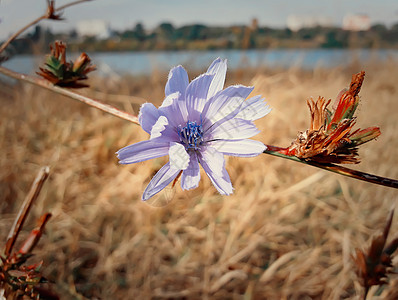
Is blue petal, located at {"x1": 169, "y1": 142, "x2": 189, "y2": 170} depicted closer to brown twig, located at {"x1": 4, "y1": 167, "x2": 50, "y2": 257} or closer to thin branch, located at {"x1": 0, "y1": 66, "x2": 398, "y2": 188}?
thin branch, located at {"x1": 0, "y1": 66, "x2": 398, "y2": 188}

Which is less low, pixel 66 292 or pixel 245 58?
pixel 245 58

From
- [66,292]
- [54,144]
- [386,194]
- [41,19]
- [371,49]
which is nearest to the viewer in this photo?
[41,19]

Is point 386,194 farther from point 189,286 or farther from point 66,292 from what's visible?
point 66,292

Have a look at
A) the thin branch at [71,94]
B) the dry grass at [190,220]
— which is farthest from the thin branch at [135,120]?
the dry grass at [190,220]

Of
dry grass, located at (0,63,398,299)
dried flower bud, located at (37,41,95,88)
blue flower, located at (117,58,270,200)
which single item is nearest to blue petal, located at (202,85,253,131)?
blue flower, located at (117,58,270,200)

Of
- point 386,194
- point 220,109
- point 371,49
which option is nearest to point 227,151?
point 220,109
